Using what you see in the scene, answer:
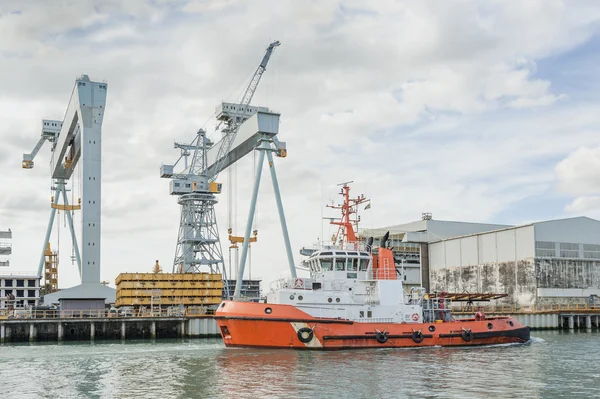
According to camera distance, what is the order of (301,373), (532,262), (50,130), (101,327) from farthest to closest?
(50,130) < (532,262) < (101,327) < (301,373)

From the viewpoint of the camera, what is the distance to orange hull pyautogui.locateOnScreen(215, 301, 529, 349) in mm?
27031

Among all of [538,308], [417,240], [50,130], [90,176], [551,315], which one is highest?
[50,130]

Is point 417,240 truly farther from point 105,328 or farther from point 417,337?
point 417,337

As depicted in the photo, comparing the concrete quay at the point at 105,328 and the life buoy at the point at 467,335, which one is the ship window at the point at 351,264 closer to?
the life buoy at the point at 467,335

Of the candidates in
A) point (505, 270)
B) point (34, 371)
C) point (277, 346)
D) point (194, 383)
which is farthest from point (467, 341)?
point (505, 270)

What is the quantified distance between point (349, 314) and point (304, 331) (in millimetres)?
2285

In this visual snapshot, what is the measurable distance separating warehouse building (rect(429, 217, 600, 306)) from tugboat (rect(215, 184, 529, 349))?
1989cm

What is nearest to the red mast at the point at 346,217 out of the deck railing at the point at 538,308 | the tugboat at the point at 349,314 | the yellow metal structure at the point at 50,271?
the tugboat at the point at 349,314

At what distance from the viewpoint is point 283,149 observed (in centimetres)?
4559

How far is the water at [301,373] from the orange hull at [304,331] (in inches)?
22.5

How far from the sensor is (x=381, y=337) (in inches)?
1089

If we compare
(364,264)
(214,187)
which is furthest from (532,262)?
(364,264)

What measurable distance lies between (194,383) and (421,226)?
46.4m

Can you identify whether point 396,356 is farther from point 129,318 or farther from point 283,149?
point 283,149
